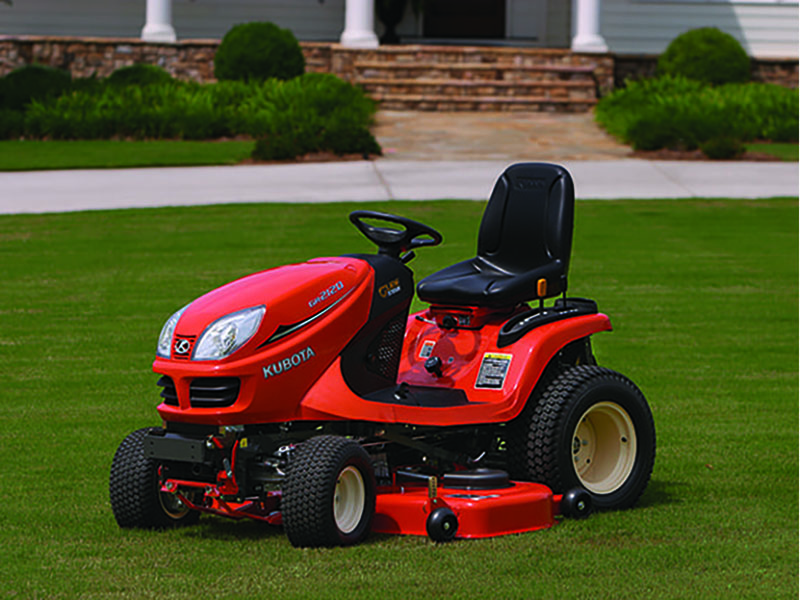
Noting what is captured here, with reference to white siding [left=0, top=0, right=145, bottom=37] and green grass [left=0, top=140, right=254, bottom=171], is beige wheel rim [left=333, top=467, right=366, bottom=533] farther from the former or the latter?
white siding [left=0, top=0, right=145, bottom=37]

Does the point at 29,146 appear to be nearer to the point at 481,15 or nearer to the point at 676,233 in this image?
the point at 676,233

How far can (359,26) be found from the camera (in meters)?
26.9

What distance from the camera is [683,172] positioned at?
65.5ft

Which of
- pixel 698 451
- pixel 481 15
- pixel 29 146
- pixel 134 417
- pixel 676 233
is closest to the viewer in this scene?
pixel 698 451

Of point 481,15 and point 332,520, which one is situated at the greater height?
point 481,15

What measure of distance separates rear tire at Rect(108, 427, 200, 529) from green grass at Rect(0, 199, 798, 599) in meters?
0.08

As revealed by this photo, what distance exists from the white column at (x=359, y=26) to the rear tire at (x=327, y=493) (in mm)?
22228

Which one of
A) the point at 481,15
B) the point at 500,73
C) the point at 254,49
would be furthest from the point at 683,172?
the point at 481,15

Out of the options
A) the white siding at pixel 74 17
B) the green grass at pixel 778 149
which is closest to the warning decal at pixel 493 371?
the green grass at pixel 778 149

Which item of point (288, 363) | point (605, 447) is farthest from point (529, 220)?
point (288, 363)

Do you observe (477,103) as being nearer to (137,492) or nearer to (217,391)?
(137,492)

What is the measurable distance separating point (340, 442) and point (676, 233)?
441 inches

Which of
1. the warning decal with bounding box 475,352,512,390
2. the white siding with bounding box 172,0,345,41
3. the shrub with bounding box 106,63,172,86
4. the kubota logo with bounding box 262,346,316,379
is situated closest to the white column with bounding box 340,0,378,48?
the white siding with bounding box 172,0,345,41

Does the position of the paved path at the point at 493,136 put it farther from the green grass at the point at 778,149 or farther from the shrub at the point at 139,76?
the shrub at the point at 139,76
